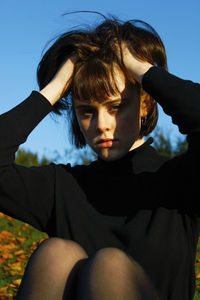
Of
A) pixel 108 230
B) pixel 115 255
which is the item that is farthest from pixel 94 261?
pixel 108 230

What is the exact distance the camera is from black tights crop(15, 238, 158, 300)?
5.67 ft

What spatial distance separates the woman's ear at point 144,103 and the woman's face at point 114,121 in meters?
0.06

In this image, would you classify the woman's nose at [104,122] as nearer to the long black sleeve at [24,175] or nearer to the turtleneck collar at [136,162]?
the turtleneck collar at [136,162]

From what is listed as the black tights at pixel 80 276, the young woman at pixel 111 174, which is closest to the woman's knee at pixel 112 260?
the black tights at pixel 80 276

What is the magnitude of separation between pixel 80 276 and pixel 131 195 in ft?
1.92

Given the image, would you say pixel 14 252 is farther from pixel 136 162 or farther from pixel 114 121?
pixel 114 121

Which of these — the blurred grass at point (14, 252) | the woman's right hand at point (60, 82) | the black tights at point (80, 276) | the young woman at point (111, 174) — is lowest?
the blurred grass at point (14, 252)

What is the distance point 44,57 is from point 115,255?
4.28 ft

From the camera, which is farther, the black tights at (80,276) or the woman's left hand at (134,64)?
the woman's left hand at (134,64)

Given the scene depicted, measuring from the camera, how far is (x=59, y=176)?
244 centimetres

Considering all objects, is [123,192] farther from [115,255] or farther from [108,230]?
[115,255]

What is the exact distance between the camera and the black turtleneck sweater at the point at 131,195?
209 cm

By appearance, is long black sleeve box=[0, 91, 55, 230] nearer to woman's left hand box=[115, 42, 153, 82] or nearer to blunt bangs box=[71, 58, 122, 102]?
blunt bangs box=[71, 58, 122, 102]

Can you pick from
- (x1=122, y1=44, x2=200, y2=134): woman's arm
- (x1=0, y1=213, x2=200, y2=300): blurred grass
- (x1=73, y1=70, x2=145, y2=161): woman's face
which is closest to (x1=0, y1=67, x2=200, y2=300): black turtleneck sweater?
(x1=122, y1=44, x2=200, y2=134): woman's arm
